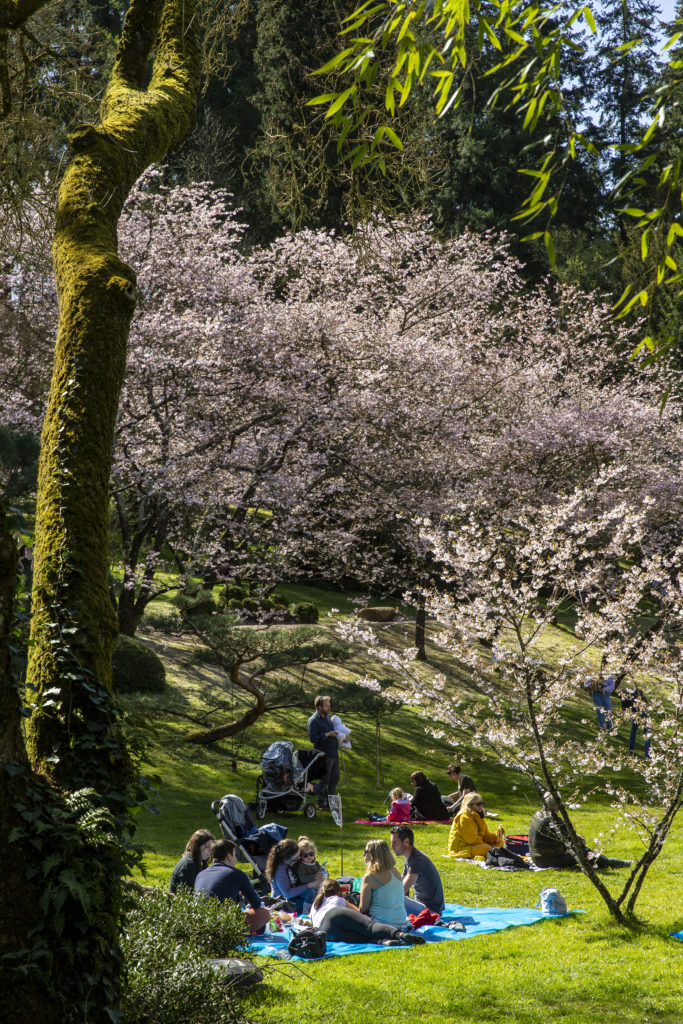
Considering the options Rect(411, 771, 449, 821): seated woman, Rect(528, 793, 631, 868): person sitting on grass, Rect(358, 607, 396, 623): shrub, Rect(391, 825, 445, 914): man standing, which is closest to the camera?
Rect(391, 825, 445, 914): man standing

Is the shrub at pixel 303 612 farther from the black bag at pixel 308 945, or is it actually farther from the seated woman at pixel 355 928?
the black bag at pixel 308 945

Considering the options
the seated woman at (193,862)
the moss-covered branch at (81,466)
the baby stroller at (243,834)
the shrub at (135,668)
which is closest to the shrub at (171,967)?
the moss-covered branch at (81,466)

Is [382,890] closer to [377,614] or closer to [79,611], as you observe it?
[79,611]

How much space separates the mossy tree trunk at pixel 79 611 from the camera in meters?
3.15

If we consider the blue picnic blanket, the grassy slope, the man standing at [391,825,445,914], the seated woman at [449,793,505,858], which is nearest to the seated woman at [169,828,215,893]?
the grassy slope

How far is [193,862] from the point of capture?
24.0 feet

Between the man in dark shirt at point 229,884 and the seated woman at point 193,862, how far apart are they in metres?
0.14

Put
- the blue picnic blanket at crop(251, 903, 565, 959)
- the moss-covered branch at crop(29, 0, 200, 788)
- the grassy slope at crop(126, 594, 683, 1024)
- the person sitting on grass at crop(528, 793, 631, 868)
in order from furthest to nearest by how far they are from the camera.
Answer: the person sitting on grass at crop(528, 793, 631, 868) → the blue picnic blanket at crop(251, 903, 565, 959) → the grassy slope at crop(126, 594, 683, 1024) → the moss-covered branch at crop(29, 0, 200, 788)

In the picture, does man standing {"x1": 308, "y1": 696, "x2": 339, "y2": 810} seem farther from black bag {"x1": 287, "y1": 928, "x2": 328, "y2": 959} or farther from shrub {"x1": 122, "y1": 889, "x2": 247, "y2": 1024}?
shrub {"x1": 122, "y1": 889, "x2": 247, "y2": 1024}

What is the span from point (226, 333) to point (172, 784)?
8.01 m

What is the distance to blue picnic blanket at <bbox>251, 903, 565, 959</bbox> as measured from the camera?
23.1ft

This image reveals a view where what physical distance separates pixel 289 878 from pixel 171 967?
3714mm

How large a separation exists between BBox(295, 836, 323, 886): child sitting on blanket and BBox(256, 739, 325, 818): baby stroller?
3.18 metres

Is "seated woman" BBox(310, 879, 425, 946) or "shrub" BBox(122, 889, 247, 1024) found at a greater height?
"shrub" BBox(122, 889, 247, 1024)
